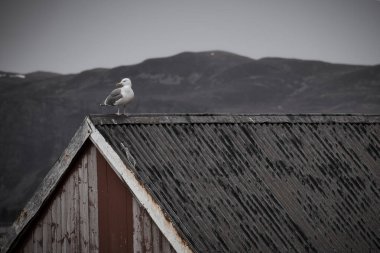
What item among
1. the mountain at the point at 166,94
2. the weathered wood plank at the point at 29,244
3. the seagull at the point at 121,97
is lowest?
the weathered wood plank at the point at 29,244

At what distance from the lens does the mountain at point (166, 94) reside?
220ft

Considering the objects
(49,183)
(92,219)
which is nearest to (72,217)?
(92,219)

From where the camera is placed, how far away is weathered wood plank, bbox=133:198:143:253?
372 inches

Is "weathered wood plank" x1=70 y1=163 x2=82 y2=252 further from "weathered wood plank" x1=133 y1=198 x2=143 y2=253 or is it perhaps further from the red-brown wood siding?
"weathered wood plank" x1=133 y1=198 x2=143 y2=253

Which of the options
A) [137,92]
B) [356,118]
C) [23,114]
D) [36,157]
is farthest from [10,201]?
[356,118]

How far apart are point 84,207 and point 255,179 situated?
7.47ft

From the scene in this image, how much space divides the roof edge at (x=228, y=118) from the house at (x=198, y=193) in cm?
2

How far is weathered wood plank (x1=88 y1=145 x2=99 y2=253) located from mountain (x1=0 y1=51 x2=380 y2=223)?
3940cm

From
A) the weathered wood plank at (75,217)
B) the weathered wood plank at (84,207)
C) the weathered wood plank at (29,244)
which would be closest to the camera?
the weathered wood plank at (84,207)

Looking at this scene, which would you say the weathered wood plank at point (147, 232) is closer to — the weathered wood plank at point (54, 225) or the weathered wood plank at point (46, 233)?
the weathered wood plank at point (54, 225)

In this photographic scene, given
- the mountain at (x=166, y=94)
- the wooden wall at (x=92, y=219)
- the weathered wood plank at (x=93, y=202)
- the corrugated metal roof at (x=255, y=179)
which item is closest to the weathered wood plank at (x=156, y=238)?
the wooden wall at (x=92, y=219)

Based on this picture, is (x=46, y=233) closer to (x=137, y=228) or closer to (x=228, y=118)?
(x=137, y=228)

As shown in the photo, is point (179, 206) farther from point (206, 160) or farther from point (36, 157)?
point (36, 157)

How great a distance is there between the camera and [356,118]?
13.1m
